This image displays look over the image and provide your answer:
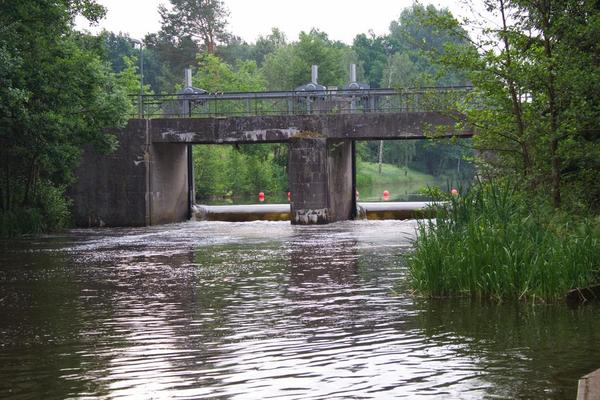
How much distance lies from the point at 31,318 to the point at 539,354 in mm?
6783

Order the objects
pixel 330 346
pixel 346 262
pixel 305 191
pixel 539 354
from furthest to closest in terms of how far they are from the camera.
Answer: pixel 305 191, pixel 346 262, pixel 330 346, pixel 539 354

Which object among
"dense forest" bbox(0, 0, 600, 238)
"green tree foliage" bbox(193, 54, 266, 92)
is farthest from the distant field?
"dense forest" bbox(0, 0, 600, 238)

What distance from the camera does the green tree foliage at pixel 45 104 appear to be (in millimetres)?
27062

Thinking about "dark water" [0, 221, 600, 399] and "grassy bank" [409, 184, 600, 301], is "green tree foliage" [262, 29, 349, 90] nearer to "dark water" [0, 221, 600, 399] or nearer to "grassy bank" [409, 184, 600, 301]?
"dark water" [0, 221, 600, 399]

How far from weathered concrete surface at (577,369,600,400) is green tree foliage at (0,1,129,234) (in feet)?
67.8

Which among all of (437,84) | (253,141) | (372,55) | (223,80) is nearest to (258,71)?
(223,80)

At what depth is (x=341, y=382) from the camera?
329 inches

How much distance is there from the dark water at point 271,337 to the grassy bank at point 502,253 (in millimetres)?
432

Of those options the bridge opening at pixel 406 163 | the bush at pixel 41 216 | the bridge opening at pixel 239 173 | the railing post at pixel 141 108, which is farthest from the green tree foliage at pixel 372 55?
the bush at pixel 41 216

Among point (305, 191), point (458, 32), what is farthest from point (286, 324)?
point (305, 191)

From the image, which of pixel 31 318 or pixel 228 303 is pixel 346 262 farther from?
pixel 31 318

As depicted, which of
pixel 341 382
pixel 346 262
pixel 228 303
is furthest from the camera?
pixel 346 262

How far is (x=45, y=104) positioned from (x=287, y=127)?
397 inches

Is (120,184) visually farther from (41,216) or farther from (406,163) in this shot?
(406,163)
